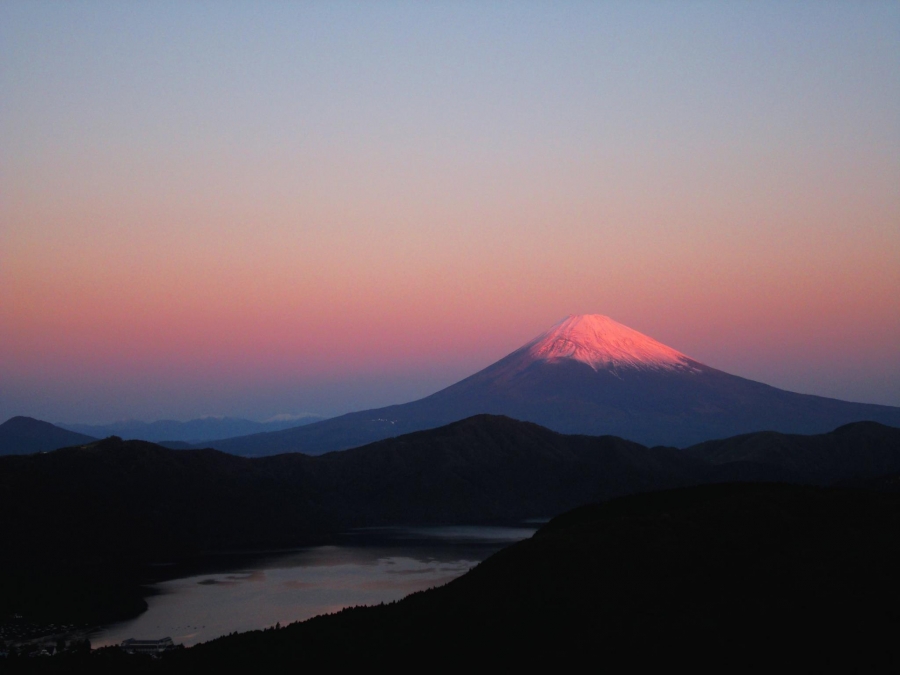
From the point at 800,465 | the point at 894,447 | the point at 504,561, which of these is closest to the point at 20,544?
the point at 504,561

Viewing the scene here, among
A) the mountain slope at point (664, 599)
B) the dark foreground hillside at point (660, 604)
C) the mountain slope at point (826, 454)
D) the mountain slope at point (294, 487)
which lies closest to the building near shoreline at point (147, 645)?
the dark foreground hillside at point (660, 604)

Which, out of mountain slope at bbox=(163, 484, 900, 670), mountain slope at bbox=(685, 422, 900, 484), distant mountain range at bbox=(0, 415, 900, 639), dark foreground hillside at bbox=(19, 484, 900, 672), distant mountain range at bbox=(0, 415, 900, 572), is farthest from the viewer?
mountain slope at bbox=(685, 422, 900, 484)

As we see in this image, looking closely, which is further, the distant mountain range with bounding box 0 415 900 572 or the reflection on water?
the distant mountain range with bounding box 0 415 900 572

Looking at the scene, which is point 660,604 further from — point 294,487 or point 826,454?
point 826,454

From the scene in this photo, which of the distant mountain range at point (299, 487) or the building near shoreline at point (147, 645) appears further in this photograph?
the distant mountain range at point (299, 487)

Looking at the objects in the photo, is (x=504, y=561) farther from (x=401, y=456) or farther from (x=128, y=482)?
(x=401, y=456)

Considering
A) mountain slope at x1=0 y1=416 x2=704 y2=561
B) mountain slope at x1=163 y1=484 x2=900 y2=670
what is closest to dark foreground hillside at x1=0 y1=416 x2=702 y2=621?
mountain slope at x1=0 y1=416 x2=704 y2=561

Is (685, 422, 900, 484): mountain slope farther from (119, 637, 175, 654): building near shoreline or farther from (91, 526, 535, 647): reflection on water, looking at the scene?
(119, 637, 175, 654): building near shoreline

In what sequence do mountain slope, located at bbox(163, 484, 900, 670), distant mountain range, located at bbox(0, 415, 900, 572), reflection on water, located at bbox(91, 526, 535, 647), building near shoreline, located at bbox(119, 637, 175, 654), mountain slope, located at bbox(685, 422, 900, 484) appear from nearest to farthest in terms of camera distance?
mountain slope, located at bbox(163, 484, 900, 670), building near shoreline, located at bbox(119, 637, 175, 654), reflection on water, located at bbox(91, 526, 535, 647), distant mountain range, located at bbox(0, 415, 900, 572), mountain slope, located at bbox(685, 422, 900, 484)

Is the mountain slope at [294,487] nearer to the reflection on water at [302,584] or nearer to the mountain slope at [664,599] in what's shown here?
the reflection on water at [302,584]
